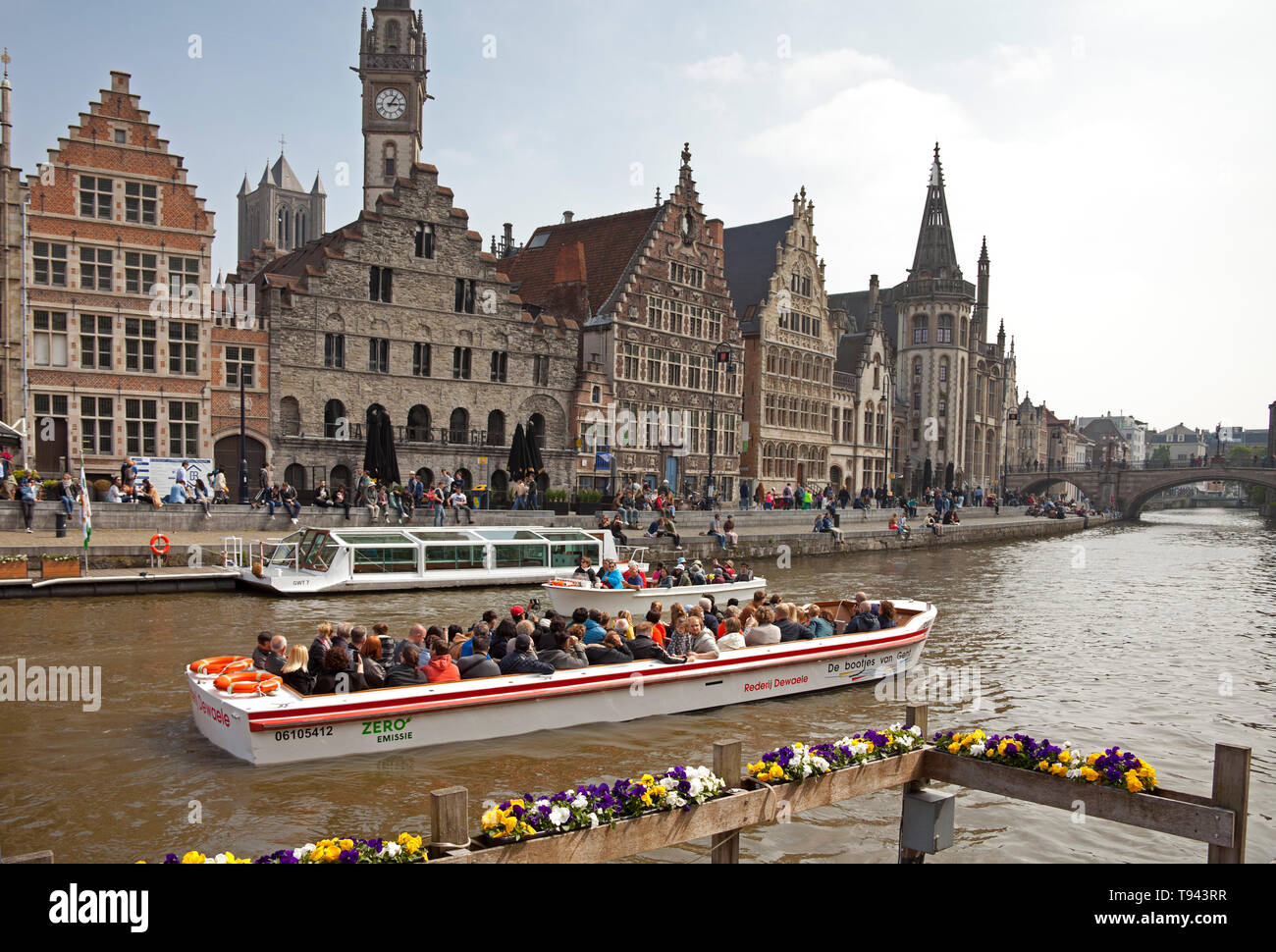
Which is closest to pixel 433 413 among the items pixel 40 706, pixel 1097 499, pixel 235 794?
pixel 40 706

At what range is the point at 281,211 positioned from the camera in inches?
4306

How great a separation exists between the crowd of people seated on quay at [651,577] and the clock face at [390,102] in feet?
114

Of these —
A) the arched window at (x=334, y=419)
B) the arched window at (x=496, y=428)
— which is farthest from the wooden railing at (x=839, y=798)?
the arched window at (x=496, y=428)

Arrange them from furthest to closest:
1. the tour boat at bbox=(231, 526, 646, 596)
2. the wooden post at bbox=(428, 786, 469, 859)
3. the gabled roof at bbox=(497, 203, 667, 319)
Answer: the gabled roof at bbox=(497, 203, 667, 319) < the tour boat at bbox=(231, 526, 646, 596) < the wooden post at bbox=(428, 786, 469, 859)

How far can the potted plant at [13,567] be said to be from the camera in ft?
63.7

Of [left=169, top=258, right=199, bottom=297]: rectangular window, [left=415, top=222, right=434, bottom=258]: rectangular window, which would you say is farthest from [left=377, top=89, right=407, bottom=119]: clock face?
[left=169, top=258, right=199, bottom=297]: rectangular window

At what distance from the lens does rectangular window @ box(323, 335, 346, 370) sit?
118 feet

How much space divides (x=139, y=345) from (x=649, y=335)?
21.9 m

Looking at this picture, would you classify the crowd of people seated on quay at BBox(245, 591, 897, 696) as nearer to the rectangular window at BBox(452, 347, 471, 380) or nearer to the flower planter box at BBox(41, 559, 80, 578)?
the flower planter box at BBox(41, 559, 80, 578)

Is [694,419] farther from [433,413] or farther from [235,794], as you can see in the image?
[235,794]

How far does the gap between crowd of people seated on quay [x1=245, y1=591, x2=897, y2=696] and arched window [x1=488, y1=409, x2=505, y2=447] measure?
2672 cm

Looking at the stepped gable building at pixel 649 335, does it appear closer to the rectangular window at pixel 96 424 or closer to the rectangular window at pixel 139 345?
the rectangular window at pixel 139 345

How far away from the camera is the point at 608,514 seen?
104 ft
